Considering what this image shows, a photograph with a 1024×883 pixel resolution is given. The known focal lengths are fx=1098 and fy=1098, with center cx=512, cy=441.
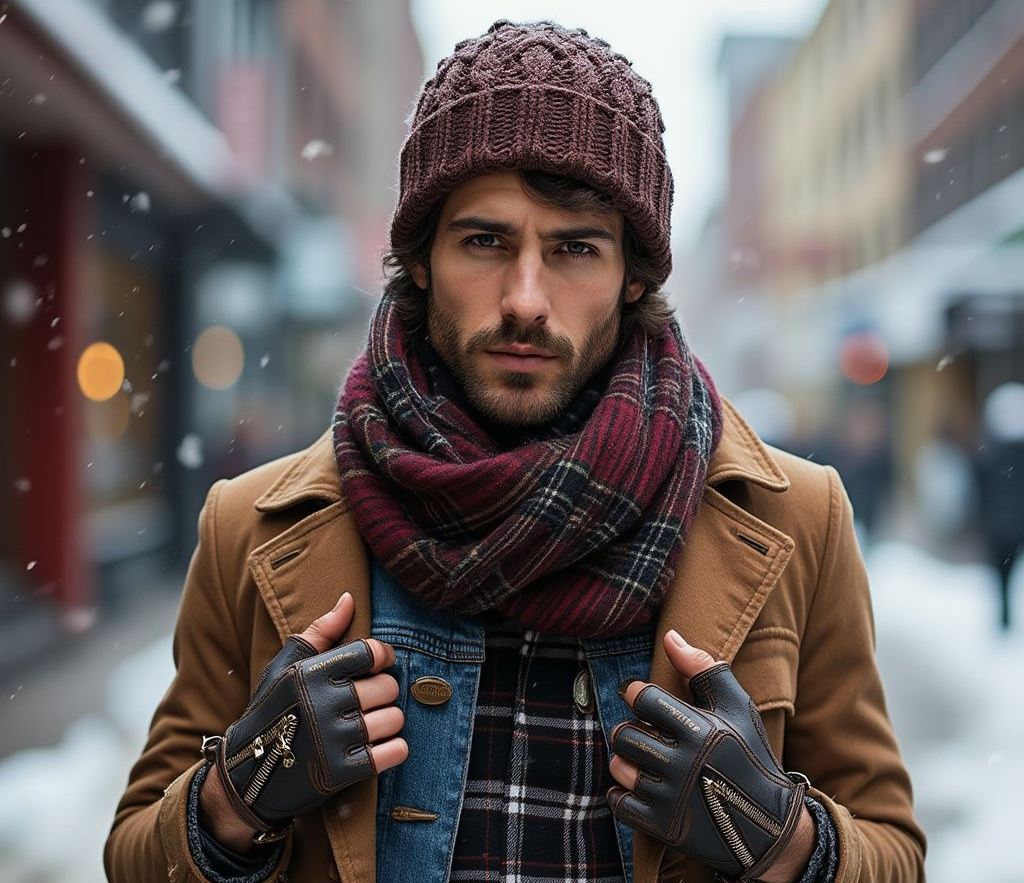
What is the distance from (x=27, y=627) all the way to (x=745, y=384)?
58.7 m

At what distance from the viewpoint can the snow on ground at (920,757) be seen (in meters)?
4.94

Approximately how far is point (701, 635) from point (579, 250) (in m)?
0.75

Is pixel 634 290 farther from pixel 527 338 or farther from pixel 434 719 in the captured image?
pixel 434 719

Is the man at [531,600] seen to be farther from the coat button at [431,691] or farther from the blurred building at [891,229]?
the blurred building at [891,229]

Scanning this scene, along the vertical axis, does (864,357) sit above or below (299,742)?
below

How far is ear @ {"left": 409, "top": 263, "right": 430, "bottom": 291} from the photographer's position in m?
2.34

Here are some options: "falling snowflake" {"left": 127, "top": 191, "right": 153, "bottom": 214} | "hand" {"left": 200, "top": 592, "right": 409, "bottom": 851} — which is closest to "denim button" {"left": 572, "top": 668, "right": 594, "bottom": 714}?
"hand" {"left": 200, "top": 592, "right": 409, "bottom": 851}

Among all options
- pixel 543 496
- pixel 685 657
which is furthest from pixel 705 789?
pixel 543 496

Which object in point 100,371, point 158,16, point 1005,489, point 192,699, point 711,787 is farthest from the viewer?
point 158,16

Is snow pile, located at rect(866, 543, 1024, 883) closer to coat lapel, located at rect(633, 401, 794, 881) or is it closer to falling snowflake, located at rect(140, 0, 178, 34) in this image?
coat lapel, located at rect(633, 401, 794, 881)

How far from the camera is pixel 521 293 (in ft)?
6.57

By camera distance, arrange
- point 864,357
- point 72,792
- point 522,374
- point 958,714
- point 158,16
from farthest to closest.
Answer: point 864,357 → point 158,16 → point 958,714 → point 72,792 → point 522,374

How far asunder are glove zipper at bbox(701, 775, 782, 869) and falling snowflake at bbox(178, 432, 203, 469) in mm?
13182

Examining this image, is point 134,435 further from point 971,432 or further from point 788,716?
point 788,716
